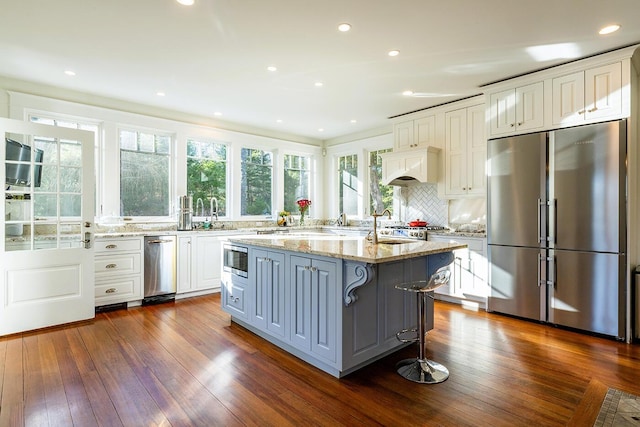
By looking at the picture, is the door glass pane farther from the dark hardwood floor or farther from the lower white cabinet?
the lower white cabinet

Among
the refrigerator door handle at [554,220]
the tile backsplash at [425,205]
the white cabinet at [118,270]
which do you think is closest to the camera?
the refrigerator door handle at [554,220]

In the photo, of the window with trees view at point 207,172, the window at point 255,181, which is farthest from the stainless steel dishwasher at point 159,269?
the window at point 255,181

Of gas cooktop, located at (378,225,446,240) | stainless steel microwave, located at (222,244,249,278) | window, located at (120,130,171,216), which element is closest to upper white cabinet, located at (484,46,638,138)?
gas cooktop, located at (378,225,446,240)

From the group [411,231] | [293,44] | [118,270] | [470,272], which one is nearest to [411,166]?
[411,231]

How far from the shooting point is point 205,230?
16.5 feet

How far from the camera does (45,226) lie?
3760 mm

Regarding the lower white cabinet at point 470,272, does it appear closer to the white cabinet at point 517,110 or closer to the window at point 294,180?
the white cabinet at point 517,110

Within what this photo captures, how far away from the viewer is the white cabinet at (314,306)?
8.11 feet

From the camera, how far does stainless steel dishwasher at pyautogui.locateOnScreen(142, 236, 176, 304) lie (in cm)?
446

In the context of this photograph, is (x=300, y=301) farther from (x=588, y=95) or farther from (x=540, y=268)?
(x=588, y=95)

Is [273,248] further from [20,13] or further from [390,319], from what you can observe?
[20,13]

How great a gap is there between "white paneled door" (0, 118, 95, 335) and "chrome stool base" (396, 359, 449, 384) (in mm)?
3459

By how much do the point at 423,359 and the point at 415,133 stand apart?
142 inches

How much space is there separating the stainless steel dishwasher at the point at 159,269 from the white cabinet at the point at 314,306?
255 centimetres
